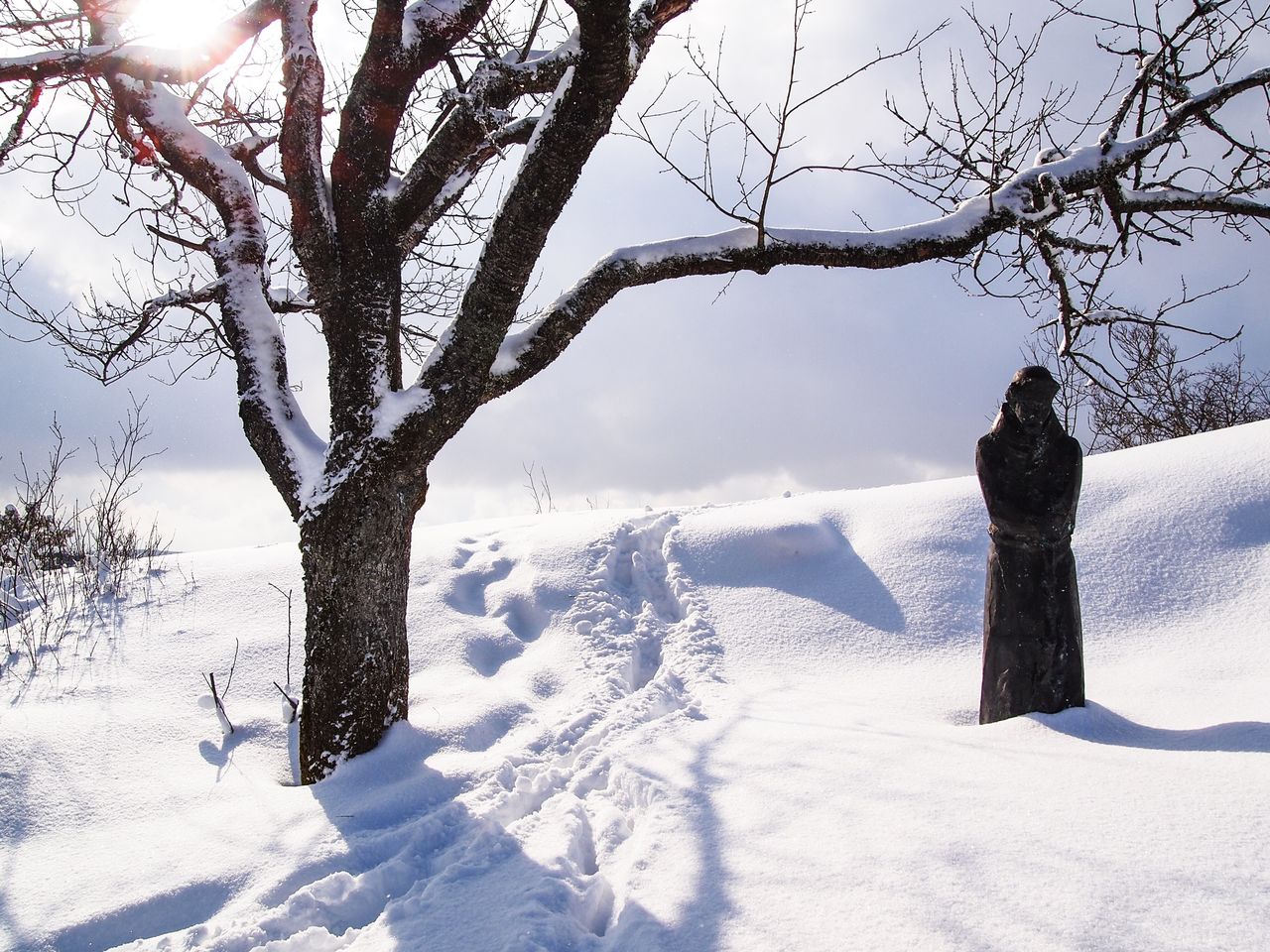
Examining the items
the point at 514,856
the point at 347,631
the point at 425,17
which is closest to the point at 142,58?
the point at 425,17

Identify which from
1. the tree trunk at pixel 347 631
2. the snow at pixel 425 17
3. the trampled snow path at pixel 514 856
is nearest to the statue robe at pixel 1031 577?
the trampled snow path at pixel 514 856

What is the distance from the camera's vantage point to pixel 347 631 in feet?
10.6

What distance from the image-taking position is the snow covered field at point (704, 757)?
5.89 ft

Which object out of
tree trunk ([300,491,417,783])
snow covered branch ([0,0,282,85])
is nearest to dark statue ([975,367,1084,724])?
tree trunk ([300,491,417,783])

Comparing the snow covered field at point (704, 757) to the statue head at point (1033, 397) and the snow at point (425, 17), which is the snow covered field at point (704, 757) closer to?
the statue head at point (1033, 397)

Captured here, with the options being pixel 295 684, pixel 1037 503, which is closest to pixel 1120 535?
pixel 1037 503

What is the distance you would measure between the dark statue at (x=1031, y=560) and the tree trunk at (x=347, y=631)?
276cm

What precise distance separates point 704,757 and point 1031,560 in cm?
175

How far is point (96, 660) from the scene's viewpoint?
4613mm

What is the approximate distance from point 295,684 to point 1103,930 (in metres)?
4.15

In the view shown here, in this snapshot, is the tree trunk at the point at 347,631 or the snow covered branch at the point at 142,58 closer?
the tree trunk at the point at 347,631

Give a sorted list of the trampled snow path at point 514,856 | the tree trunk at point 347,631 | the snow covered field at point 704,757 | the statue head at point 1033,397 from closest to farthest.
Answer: the snow covered field at point 704,757 → the trampled snow path at point 514,856 → the tree trunk at point 347,631 → the statue head at point 1033,397

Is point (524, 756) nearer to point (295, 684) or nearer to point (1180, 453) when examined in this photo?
point (295, 684)

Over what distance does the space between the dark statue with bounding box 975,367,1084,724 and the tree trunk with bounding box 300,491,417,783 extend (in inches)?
109
